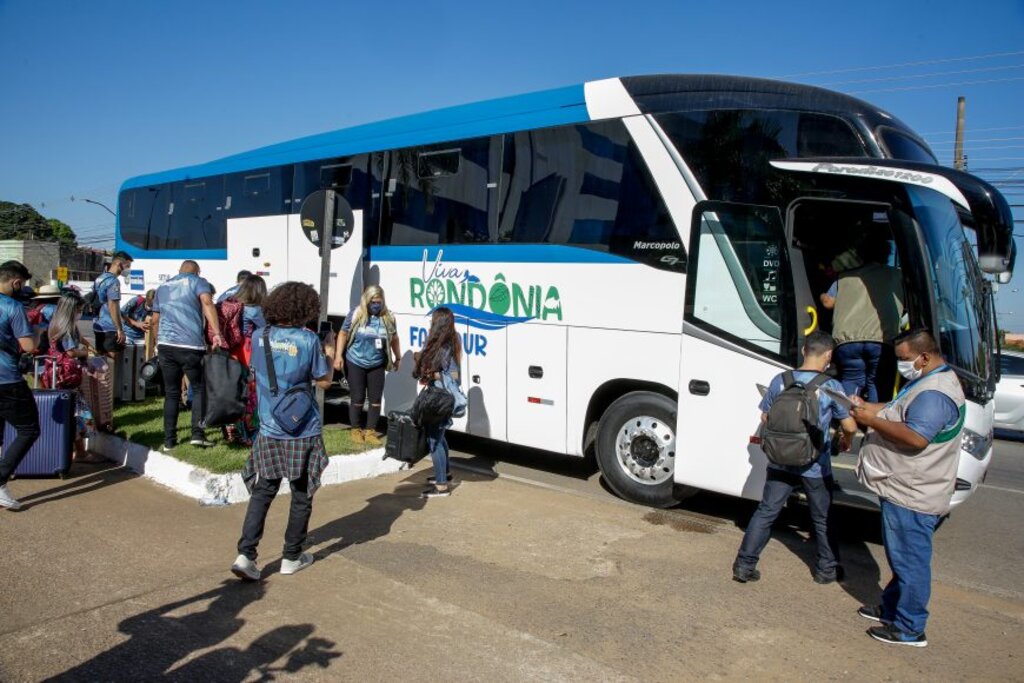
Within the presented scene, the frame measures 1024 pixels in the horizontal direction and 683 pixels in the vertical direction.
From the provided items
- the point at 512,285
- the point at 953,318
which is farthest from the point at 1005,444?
the point at 512,285

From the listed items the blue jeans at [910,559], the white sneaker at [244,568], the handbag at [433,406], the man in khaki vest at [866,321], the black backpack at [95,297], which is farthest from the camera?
the black backpack at [95,297]

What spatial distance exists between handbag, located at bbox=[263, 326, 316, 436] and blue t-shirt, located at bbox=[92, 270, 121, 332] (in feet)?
20.1

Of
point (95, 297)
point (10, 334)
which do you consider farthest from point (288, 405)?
point (95, 297)

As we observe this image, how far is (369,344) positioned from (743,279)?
4.18 metres

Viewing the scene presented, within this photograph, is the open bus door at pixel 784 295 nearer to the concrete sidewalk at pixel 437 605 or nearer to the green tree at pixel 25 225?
the concrete sidewalk at pixel 437 605

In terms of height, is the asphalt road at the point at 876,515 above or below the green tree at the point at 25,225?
below

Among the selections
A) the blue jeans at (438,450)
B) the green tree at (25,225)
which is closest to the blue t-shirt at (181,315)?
the blue jeans at (438,450)

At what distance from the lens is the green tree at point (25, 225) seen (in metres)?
76.1

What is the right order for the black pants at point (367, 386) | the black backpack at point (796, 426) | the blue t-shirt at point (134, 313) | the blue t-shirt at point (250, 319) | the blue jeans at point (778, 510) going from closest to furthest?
1. the black backpack at point (796, 426)
2. the blue jeans at point (778, 510)
3. the blue t-shirt at point (250, 319)
4. the black pants at point (367, 386)
5. the blue t-shirt at point (134, 313)

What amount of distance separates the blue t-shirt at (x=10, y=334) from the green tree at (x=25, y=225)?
79259 millimetres

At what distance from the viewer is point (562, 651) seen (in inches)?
171

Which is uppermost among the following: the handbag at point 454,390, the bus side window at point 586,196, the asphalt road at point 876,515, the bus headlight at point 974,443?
the bus side window at point 586,196

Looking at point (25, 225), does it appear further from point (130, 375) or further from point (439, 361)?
point (439, 361)

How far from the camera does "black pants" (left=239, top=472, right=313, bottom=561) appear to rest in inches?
200
